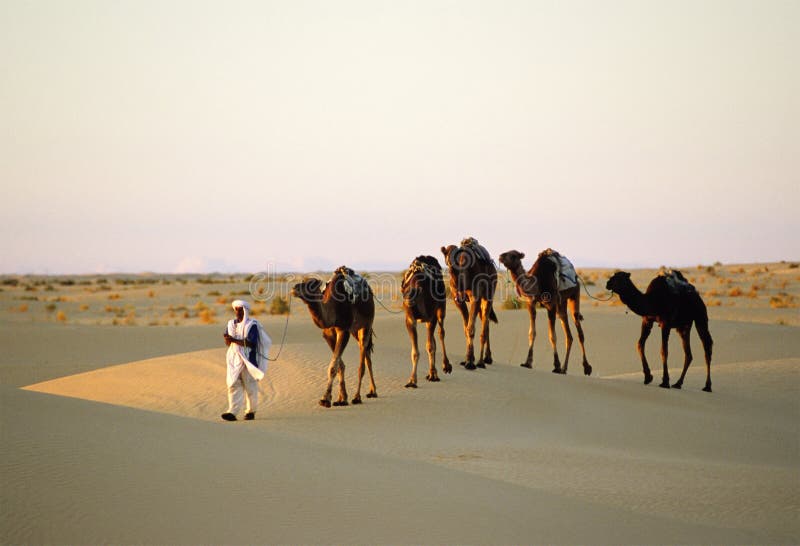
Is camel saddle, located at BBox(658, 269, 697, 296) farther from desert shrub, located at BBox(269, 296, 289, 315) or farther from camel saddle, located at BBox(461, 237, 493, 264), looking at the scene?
desert shrub, located at BBox(269, 296, 289, 315)

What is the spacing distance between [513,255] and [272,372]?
559cm

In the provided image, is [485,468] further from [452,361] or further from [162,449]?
[452,361]

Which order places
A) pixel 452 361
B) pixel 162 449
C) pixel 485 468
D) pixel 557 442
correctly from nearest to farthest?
1. pixel 162 449
2. pixel 485 468
3. pixel 557 442
4. pixel 452 361

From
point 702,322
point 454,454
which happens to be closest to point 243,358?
point 454,454

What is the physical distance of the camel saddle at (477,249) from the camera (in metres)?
18.3

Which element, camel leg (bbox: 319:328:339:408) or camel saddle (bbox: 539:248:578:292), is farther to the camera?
camel saddle (bbox: 539:248:578:292)

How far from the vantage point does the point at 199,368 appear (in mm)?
18750

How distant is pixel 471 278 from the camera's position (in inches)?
711

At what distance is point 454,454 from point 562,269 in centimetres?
848

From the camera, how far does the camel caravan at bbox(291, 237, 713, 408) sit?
14867 millimetres

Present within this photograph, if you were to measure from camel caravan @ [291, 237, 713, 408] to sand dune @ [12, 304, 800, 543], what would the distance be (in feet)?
2.49

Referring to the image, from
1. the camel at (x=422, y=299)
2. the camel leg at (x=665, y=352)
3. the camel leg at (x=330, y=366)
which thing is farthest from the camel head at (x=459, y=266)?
the camel leg at (x=665, y=352)

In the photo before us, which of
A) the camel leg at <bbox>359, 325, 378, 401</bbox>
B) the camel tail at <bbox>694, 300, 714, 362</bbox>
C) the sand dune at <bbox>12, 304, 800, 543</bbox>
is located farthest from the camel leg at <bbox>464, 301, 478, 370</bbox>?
the camel tail at <bbox>694, 300, 714, 362</bbox>

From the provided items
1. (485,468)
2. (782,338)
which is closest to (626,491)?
(485,468)
